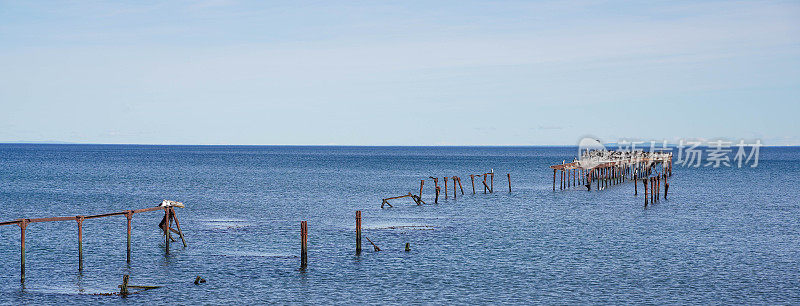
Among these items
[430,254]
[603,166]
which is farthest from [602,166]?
[430,254]

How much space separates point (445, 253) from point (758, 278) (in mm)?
13754

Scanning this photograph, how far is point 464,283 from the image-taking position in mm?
29688

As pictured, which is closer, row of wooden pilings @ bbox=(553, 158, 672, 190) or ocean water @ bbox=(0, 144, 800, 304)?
ocean water @ bbox=(0, 144, 800, 304)

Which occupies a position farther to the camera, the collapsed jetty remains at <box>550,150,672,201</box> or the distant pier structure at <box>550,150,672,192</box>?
the distant pier structure at <box>550,150,672,192</box>

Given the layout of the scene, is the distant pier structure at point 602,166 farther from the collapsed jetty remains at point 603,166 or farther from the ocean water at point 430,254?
the ocean water at point 430,254

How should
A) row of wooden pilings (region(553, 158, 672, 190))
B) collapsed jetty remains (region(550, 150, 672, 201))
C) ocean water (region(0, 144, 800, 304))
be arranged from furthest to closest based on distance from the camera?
collapsed jetty remains (region(550, 150, 672, 201)) → row of wooden pilings (region(553, 158, 672, 190)) → ocean water (region(0, 144, 800, 304))

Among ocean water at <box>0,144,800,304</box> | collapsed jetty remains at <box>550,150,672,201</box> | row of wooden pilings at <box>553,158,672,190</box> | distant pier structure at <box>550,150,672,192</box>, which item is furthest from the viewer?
distant pier structure at <box>550,150,672,192</box>

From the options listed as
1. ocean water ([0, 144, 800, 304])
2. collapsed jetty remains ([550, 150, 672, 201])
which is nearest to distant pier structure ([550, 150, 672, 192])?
collapsed jetty remains ([550, 150, 672, 201])

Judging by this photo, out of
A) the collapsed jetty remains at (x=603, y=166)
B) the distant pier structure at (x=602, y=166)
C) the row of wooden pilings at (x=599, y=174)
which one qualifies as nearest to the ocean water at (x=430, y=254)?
the row of wooden pilings at (x=599, y=174)

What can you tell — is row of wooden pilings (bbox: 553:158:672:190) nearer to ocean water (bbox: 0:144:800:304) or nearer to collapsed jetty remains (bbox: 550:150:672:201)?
collapsed jetty remains (bbox: 550:150:672:201)

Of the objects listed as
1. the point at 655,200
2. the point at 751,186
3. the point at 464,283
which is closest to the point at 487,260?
the point at 464,283

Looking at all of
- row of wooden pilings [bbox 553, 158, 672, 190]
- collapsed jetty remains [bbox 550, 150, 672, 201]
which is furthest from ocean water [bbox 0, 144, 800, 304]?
collapsed jetty remains [bbox 550, 150, 672, 201]

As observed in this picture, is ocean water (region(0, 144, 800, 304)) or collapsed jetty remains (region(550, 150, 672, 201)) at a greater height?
collapsed jetty remains (region(550, 150, 672, 201))

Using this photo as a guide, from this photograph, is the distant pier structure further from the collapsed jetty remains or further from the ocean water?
the ocean water
